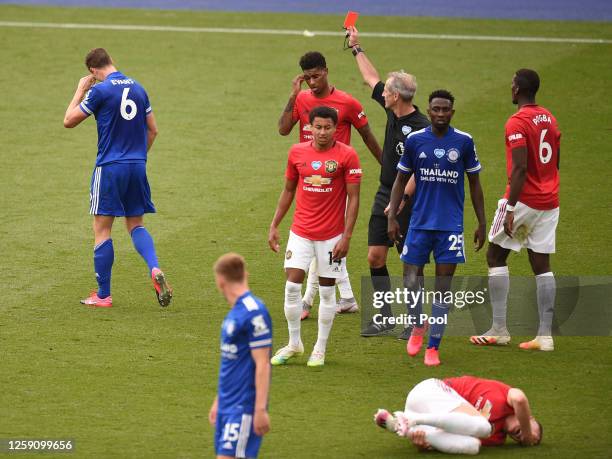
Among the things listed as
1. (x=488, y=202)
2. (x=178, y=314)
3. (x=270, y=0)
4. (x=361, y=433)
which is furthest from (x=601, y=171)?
(x=270, y=0)

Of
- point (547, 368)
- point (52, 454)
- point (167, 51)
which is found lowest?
point (52, 454)

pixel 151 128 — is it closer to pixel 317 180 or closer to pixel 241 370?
pixel 317 180

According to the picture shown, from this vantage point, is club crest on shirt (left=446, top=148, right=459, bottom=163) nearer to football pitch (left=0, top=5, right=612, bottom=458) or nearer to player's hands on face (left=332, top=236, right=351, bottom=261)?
player's hands on face (left=332, top=236, right=351, bottom=261)

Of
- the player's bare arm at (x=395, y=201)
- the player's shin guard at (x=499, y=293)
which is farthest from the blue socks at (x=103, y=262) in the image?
the player's shin guard at (x=499, y=293)

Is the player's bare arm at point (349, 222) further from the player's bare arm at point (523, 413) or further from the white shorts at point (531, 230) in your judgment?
the player's bare arm at point (523, 413)

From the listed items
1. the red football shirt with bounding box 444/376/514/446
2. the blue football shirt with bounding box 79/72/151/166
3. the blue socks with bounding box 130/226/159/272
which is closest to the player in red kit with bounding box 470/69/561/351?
the red football shirt with bounding box 444/376/514/446

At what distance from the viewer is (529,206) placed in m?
9.41

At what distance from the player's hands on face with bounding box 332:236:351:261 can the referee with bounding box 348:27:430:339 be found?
91 cm

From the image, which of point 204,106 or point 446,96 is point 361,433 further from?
point 204,106

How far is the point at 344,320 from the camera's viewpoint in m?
10.5

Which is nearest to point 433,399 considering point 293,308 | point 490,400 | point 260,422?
point 490,400

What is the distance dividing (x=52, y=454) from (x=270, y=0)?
2135cm

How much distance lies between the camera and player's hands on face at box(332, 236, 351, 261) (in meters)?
8.83

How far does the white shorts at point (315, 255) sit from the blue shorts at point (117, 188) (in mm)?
2194
